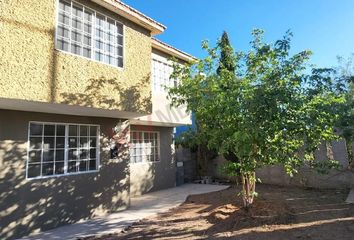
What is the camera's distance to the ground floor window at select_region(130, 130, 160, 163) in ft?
55.1

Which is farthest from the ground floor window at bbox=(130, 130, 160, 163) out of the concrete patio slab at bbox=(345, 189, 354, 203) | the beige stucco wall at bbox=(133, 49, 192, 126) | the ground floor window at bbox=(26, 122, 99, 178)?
the concrete patio slab at bbox=(345, 189, 354, 203)

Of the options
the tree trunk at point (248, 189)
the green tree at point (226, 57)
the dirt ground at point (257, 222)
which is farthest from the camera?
the green tree at point (226, 57)

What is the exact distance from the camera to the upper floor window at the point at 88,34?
31.3ft

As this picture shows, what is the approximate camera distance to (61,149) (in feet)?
35.4

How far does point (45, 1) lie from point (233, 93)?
6.78 meters

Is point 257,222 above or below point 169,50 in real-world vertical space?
below

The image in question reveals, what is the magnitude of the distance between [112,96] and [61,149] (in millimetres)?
2902

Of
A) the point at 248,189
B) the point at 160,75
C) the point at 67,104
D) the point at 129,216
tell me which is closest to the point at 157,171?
the point at 160,75

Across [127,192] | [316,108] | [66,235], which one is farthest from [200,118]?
[66,235]

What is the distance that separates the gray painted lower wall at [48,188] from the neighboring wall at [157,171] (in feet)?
10.6

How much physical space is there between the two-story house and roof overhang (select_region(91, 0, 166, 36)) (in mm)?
39

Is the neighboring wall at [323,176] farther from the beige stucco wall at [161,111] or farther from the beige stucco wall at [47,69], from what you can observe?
the beige stucco wall at [47,69]

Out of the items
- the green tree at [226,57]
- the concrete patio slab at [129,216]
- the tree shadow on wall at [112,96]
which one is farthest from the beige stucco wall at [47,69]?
the concrete patio slab at [129,216]

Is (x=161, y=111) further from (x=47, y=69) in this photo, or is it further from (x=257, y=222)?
(x=257, y=222)
